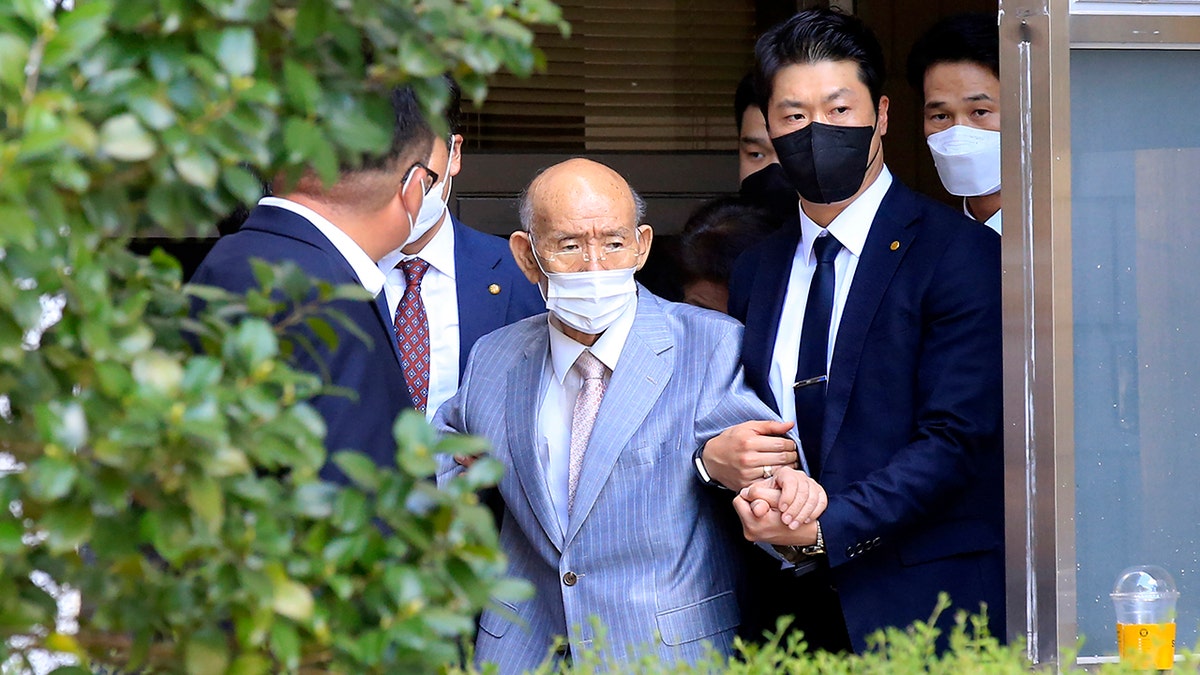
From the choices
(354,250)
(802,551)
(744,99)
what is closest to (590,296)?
(354,250)

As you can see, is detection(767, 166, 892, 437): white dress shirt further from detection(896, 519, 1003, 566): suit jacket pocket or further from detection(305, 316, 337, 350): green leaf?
detection(305, 316, 337, 350): green leaf

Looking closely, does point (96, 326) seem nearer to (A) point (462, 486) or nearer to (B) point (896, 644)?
(A) point (462, 486)

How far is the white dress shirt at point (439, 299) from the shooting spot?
10.6ft

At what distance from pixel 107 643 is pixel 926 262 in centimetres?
180

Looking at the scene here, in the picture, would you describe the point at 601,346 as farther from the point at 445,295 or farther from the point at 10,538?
the point at 10,538

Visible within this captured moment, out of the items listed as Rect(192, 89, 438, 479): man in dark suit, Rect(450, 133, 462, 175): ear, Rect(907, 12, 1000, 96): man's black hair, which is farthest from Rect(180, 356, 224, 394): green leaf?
Rect(907, 12, 1000, 96): man's black hair

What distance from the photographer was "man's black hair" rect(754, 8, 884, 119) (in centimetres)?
293

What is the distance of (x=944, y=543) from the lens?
2.72 meters

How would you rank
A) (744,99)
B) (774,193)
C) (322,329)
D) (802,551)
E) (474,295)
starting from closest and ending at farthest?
1. (322,329)
2. (802,551)
3. (474,295)
4. (774,193)
5. (744,99)

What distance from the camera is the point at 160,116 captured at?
3.79ft

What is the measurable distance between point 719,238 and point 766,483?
1356 millimetres

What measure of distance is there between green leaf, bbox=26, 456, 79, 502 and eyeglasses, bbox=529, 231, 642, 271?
1653mm

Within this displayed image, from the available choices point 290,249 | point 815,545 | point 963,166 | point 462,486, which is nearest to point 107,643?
point 462,486

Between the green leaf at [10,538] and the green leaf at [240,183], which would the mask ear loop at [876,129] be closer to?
the green leaf at [240,183]
